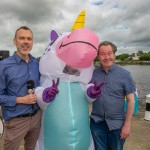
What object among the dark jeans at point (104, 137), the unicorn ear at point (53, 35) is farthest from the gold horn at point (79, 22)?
the dark jeans at point (104, 137)

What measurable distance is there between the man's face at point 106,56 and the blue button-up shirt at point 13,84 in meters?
0.88

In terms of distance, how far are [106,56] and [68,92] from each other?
632 millimetres

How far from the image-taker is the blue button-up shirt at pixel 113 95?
3158mm

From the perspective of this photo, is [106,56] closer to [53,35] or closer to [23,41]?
[53,35]

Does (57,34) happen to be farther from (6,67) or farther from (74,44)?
(6,67)

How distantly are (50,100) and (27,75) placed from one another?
1.31 ft

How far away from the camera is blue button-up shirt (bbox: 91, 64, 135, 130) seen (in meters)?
3.16

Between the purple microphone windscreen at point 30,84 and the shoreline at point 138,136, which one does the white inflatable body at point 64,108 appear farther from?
the shoreline at point 138,136

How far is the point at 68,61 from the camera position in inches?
121

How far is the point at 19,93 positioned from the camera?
300 cm

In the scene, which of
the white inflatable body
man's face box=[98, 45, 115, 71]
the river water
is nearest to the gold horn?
the white inflatable body

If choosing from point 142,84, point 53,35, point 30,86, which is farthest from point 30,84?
point 142,84

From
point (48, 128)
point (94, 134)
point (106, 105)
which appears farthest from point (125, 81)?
point (48, 128)

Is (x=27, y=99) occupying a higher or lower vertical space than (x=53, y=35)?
lower
